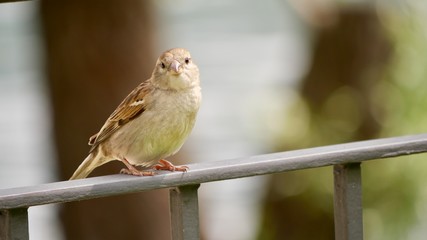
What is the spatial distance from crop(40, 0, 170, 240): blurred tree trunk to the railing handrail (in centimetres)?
322

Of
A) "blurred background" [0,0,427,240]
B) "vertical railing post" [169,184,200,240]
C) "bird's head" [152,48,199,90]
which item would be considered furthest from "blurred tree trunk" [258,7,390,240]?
"vertical railing post" [169,184,200,240]

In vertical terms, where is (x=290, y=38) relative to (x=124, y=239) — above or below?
above

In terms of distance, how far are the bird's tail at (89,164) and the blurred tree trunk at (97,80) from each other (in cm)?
210

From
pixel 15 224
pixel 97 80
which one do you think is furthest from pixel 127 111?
pixel 97 80

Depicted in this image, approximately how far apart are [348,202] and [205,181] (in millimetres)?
312

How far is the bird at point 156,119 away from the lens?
10.1 feet

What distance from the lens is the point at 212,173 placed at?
2088 mm

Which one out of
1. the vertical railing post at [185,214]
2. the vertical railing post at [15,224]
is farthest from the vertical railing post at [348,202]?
the vertical railing post at [15,224]

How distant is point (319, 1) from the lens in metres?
6.10

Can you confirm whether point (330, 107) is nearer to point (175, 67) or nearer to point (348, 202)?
point (175, 67)

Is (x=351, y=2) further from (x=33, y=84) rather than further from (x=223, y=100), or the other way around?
(x=33, y=84)

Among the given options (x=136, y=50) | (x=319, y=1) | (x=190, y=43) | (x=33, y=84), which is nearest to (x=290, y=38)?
(x=190, y=43)

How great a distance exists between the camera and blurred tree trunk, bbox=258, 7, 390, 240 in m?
5.64

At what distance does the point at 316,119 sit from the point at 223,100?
11.1ft
